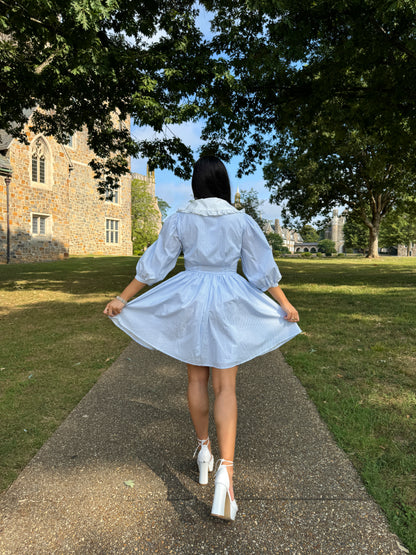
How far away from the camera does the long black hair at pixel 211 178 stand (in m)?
2.40

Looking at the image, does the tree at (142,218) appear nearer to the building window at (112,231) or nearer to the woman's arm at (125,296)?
the building window at (112,231)

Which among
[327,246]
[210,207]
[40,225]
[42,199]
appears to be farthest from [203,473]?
[327,246]

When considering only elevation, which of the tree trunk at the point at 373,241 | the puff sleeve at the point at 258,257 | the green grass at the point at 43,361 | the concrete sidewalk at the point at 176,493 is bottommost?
the concrete sidewalk at the point at 176,493

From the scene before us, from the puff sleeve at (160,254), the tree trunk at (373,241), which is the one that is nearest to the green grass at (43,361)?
the puff sleeve at (160,254)

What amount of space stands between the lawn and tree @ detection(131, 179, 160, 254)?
39126mm

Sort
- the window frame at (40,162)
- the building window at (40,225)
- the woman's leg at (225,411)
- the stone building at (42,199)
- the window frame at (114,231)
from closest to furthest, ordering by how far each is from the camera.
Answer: the woman's leg at (225,411) < the stone building at (42,199) < the window frame at (40,162) < the building window at (40,225) < the window frame at (114,231)

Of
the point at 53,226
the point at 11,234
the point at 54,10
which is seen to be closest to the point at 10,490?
the point at 54,10

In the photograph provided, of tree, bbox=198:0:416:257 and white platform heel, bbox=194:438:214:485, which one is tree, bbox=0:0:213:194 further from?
white platform heel, bbox=194:438:214:485

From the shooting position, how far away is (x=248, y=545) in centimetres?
188

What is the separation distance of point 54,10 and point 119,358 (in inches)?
248

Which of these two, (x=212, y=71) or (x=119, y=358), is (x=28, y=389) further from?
(x=212, y=71)

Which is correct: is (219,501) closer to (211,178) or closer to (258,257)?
(258,257)

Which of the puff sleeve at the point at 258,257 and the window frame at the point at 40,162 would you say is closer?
the puff sleeve at the point at 258,257

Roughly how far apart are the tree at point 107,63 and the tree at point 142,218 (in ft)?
118
